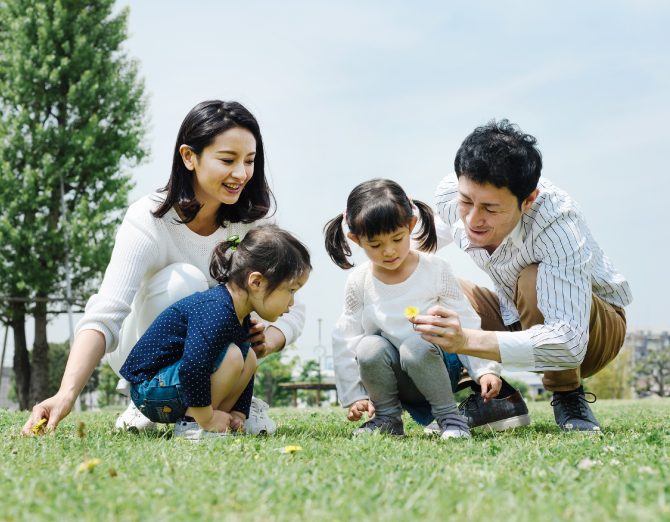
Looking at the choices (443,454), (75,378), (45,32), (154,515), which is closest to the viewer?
(154,515)

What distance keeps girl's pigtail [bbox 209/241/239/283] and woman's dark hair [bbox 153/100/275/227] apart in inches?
15.8

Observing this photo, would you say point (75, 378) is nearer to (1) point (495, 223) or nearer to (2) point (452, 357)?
(2) point (452, 357)

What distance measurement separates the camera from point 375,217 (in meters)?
3.18

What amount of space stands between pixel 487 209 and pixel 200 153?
1.63 meters

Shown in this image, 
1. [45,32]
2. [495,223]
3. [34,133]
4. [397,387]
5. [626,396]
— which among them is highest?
[45,32]

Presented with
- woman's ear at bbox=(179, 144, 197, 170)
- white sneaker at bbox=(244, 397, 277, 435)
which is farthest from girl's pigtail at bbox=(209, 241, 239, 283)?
white sneaker at bbox=(244, 397, 277, 435)

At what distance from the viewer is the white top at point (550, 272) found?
3012mm

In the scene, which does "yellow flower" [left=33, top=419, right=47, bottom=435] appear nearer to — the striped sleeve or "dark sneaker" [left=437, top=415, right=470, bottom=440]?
"dark sneaker" [left=437, top=415, right=470, bottom=440]

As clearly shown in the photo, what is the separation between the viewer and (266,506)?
142cm

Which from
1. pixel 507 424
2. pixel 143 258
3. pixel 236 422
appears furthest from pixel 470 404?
pixel 143 258

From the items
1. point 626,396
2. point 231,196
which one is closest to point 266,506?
point 231,196

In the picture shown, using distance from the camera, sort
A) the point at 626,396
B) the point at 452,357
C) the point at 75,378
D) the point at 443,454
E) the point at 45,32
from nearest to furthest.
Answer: the point at 443,454 < the point at 75,378 < the point at 452,357 < the point at 45,32 < the point at 626,396

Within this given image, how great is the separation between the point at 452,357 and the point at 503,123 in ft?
4.56

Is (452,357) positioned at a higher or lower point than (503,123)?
lower
